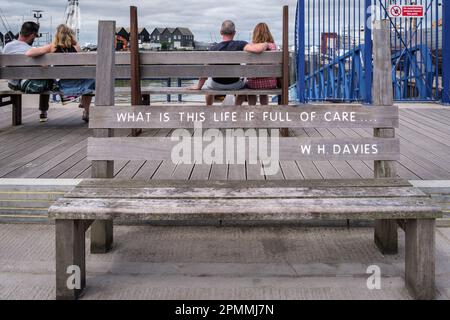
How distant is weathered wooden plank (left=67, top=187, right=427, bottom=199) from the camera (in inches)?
128

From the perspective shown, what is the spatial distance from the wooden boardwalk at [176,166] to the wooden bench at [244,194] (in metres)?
1.08

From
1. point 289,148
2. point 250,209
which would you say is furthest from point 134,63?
point 250,209

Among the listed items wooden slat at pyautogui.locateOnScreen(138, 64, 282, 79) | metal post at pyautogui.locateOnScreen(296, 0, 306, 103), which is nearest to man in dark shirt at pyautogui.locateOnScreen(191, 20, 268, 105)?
wooden slat at pyautogui.locateOnScreen(138, 64, 282, 79)

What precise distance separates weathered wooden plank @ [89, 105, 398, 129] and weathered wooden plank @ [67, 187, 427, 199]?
18.4 inches

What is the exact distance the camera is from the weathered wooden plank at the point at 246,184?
345cm

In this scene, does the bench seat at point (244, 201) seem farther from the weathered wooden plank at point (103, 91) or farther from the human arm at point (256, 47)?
the human arm at point (256, 47)

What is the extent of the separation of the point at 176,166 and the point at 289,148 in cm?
173

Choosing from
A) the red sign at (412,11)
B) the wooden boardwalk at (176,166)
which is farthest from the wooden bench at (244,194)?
the red sign at (412,11)

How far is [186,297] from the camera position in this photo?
3.18 m

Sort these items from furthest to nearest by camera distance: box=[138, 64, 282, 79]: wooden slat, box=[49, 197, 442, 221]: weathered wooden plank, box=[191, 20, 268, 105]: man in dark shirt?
box=[191, 20, 268, 105]: man in dark shirt < box=[138, 64, 282, 79]: wooden slat < box=[49, 197, 442, 221]: weathered wooden plank

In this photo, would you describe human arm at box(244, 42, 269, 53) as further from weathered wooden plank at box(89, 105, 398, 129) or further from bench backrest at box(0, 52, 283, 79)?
weathered wooden plank at box(89, 105, 398, 129)

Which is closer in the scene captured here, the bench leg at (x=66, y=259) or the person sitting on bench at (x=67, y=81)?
the bench leg at (x=66, y=259)

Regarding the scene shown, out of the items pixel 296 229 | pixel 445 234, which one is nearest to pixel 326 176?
pixel 296 229

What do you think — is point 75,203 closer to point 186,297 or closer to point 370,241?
point 186,297
